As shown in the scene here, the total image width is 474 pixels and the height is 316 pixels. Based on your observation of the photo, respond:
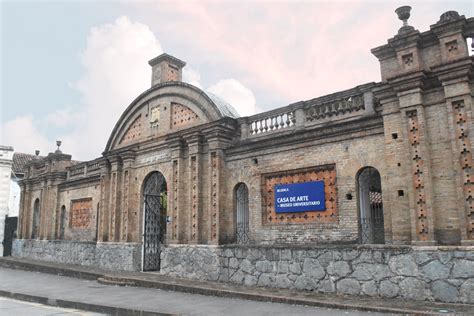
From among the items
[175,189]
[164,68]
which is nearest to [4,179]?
[164,68]

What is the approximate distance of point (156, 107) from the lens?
16.5 metres

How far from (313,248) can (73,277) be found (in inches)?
401

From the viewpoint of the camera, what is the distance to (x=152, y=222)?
16.5 meters

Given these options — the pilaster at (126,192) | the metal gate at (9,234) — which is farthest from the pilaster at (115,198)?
the metal gate at (9,234)

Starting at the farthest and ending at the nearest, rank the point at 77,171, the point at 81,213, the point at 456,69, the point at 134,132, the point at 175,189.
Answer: the point at 77,171, the point at 81,213, the point at 134,132, the point at 175,189, the point at 456,69

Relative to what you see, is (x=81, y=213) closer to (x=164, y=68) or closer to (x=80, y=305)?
(x=164, y=68)

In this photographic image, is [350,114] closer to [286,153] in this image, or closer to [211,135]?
[286,153]

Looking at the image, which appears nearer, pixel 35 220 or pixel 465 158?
pixel 465 158

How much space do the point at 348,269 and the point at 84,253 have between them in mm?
13277

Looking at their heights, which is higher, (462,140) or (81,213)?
(462,140)

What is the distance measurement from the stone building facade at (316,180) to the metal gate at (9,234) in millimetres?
10069

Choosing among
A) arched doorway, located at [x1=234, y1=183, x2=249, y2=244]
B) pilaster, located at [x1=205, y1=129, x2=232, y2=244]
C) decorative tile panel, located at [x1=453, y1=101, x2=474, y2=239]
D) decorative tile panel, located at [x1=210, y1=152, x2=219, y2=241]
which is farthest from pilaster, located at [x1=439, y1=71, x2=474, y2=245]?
decorative tile panel, located at [x1=210, y1=152, x2=219, y2=241]

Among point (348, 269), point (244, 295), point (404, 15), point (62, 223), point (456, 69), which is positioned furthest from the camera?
point (62, 223)

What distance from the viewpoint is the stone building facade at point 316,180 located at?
8797 mm
